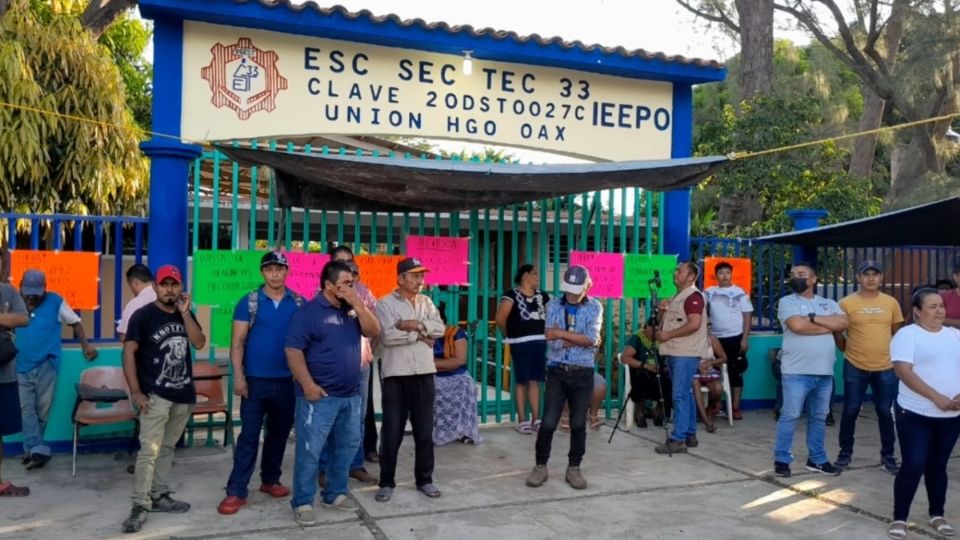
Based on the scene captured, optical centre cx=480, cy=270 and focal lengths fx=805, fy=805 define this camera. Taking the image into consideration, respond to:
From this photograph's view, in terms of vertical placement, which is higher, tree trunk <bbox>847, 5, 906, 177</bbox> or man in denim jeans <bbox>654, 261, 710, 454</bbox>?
tree trunk <bbox>847, 5, 906, 177</bbox>

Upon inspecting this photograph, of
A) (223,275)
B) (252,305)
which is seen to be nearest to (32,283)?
(223,275)

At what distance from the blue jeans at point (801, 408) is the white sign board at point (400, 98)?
3145mm

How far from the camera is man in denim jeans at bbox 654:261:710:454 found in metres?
6.84

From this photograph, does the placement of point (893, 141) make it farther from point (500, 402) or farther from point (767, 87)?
point (500, 402)

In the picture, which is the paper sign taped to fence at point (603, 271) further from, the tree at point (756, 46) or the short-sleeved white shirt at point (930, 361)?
the tree at point (756, 46)

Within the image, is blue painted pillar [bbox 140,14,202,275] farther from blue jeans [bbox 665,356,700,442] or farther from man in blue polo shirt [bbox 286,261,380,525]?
blue jeans [bbox 665,356,700,442]

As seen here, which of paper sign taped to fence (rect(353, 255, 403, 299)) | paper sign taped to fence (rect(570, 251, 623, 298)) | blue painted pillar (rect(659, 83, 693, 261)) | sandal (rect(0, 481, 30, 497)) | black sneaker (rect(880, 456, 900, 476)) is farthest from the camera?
blue painted pillar (rect(659, 83, 693, 261))

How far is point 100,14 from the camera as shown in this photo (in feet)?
41.3

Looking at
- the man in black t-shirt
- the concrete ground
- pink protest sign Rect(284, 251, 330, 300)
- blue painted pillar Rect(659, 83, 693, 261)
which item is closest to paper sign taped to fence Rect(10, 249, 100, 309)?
the concrete ground

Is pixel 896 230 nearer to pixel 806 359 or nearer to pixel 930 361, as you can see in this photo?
pixel 806 359

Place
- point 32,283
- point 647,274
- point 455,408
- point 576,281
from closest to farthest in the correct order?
point 576,281
point 32,283
point 455,408
point 647,274

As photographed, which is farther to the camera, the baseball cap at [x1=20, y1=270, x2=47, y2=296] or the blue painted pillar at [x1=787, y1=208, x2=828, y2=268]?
the blue painted pillar at [x1=787, y1=208, x2=828, y2=268]

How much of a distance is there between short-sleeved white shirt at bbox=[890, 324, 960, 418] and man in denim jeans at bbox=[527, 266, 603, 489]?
2009mm

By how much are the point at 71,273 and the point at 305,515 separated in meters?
3.09
